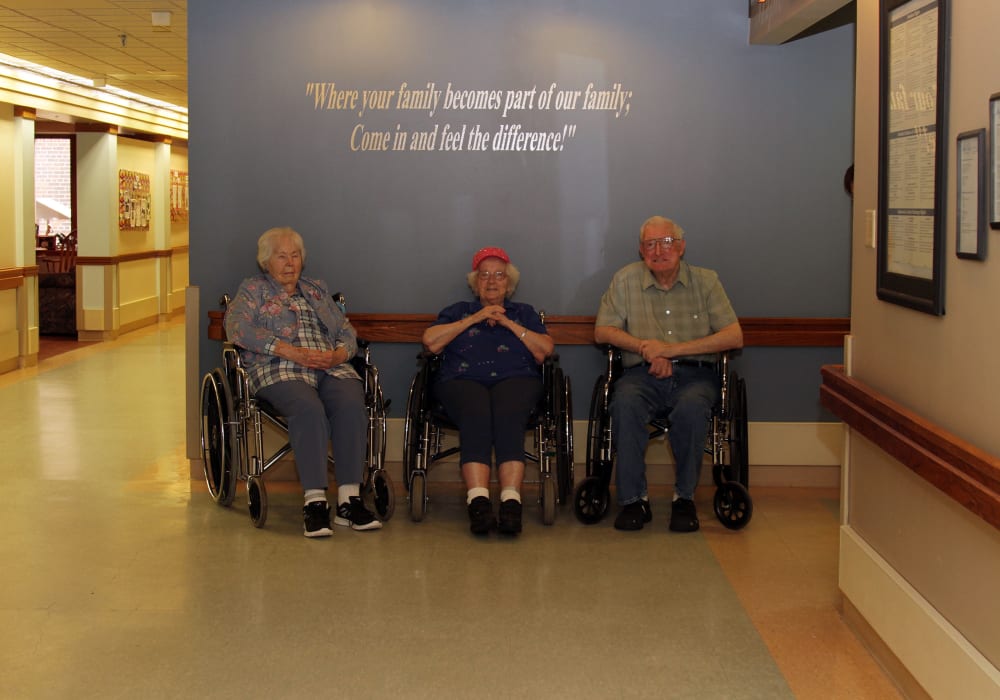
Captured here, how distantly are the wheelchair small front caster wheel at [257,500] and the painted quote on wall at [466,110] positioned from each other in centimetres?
162

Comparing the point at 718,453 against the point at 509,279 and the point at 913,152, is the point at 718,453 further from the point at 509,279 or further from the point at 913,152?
the point at 913,152

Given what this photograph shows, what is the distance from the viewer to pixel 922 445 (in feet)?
8.84

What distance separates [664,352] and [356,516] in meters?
1.38

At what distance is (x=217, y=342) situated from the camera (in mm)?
5352

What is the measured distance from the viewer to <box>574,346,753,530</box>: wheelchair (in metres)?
4.51

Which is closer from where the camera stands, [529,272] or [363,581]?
[363,581]

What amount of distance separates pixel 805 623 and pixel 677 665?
1.83 ft

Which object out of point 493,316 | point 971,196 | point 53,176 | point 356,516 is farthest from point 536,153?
point 53,176

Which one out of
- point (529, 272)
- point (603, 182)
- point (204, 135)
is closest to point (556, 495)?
point (529, 272)

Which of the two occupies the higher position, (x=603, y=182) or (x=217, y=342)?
(x=603, y=182)

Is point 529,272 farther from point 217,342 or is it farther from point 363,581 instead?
point 363,581

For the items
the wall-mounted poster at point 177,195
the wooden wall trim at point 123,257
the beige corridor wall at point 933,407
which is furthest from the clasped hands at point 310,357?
the wall-mounted poster at point 177,195

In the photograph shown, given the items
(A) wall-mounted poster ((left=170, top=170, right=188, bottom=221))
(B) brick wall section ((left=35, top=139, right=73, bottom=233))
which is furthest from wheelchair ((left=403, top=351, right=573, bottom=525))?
(B) brick wall section ((left=35, top=139, right=73, bottom=233))

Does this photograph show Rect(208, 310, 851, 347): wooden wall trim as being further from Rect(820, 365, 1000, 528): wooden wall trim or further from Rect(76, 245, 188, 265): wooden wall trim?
Rect(76, 245, 188, 265): wooden wall trim
